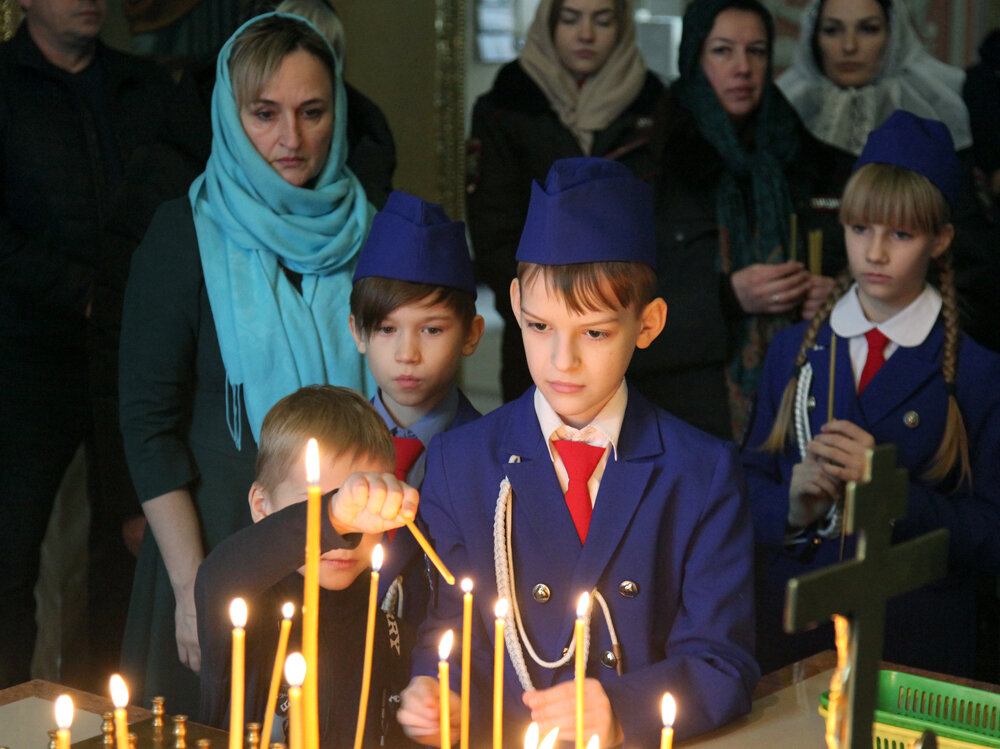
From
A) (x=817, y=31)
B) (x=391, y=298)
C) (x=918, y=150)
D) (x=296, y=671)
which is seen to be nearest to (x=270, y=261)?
(x=391, y=298)

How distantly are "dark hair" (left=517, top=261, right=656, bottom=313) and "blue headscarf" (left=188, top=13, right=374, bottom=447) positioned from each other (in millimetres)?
863

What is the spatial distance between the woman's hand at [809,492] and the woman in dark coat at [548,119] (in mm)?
959

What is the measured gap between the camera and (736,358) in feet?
10.3

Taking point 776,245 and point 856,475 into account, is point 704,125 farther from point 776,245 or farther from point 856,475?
point 856,475

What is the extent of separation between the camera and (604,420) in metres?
1.81

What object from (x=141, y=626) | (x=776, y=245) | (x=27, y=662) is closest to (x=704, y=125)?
(x=776, y=245)

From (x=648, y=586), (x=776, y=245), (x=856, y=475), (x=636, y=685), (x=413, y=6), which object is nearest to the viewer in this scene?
(x=636, y=685)

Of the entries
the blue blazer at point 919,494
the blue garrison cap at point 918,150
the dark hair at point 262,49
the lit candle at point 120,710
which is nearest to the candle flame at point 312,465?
the lit candle at point 120,710

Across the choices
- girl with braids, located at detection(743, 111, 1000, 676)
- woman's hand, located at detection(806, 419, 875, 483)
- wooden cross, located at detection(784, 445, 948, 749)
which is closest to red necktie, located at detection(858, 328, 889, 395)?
girl with braids, located at detection(743, 111, 1000, 676)

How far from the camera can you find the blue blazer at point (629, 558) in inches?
68.3

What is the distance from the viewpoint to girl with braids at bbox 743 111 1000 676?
2502 mm

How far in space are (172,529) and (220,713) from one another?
2.25ft

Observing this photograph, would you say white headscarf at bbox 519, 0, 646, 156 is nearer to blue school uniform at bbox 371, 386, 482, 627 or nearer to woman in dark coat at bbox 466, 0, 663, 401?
woman in dark coat at bbox 466, 0, 663, 401

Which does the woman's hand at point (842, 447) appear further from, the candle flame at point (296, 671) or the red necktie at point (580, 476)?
the candle flame at point (296, 671)
